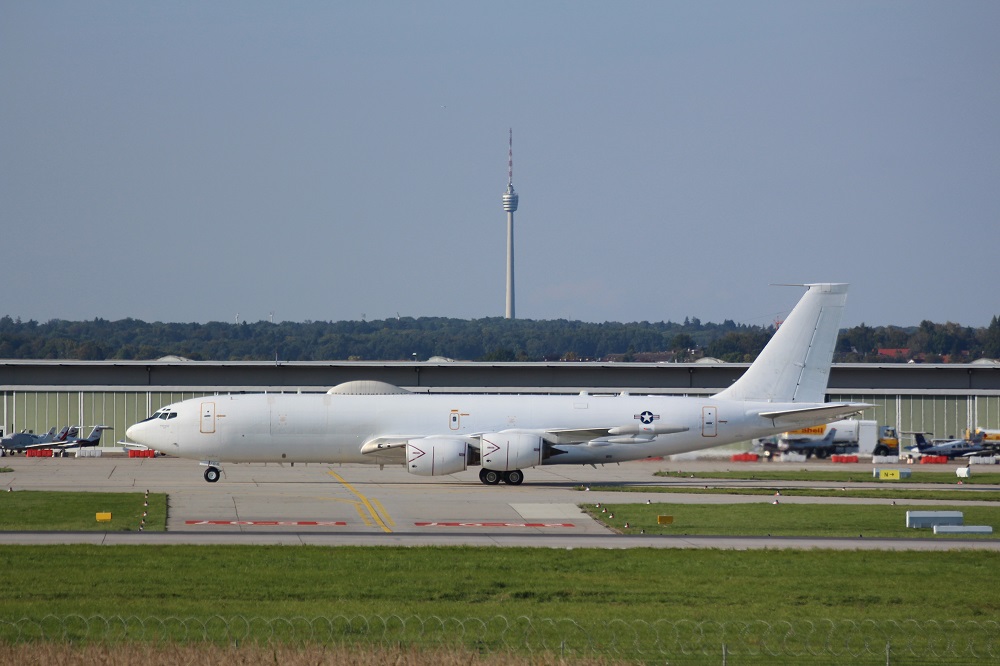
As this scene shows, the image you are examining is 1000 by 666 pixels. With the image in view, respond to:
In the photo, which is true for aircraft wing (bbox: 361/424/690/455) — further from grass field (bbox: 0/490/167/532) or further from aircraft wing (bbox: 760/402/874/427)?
grass field (bbox: 0/490/167/532)

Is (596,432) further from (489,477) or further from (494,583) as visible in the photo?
(494,583)

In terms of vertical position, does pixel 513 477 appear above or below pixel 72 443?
above

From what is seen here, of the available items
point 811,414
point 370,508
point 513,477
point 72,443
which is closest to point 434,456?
point 513,477

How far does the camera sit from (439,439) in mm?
53000

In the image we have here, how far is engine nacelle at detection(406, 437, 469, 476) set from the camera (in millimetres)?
52344

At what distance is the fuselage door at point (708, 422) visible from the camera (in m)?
56.1

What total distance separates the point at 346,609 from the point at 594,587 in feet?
19.5

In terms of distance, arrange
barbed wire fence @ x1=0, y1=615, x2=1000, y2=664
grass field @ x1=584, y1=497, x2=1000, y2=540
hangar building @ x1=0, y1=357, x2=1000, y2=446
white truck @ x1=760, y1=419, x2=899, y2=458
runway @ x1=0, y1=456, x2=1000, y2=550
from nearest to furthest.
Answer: barbed wire fence @ x1=0, y1=615, x2=1000, y2=664 < runway @ x1=0, y1=456, x2=1000, y2=550 < grass field @ x1=584, y1=497, x2=1000, y2=540 < white truck @ x1=760, y1=419, x2=899, y2=458 < hangar building @ x1=0, y1=357, x2=1000, y2=446

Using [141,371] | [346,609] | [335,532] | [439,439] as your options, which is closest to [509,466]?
[439,439]

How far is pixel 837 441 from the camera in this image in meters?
90.4

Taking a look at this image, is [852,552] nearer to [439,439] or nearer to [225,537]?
[225,537]

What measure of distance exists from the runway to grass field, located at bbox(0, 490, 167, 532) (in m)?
0.83

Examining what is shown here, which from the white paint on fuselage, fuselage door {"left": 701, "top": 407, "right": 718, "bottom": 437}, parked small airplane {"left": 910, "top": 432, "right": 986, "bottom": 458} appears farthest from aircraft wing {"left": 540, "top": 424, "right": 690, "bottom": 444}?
parked small airplane {"left": 910, "top": 432, "right": 986, "bottom": 458}

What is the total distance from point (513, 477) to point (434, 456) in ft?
15.2
